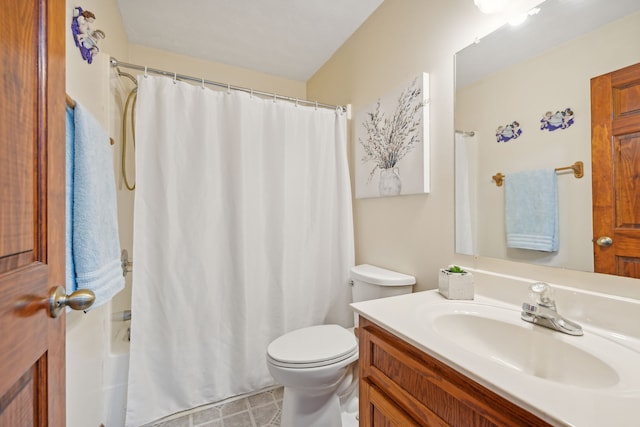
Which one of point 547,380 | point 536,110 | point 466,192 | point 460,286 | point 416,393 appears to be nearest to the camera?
point 547,380

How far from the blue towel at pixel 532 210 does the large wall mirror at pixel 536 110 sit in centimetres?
2

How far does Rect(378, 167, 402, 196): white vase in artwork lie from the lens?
1.51 metres

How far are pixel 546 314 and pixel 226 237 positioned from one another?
150cm

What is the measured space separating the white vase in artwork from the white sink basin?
726 millimetres

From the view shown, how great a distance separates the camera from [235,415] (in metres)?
1.51

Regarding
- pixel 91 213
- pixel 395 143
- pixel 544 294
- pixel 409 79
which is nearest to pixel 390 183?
pixel 395 143

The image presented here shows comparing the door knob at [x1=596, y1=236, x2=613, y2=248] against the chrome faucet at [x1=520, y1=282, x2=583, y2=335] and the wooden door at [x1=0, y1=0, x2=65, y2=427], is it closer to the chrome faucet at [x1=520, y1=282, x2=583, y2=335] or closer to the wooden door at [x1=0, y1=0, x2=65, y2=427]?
the chrome faucet at [x1=520, y1=282, x2=583, y2=335]

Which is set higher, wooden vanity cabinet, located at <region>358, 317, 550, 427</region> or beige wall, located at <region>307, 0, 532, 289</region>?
beige wall, located at <region>307, 0, 532, 289</region>

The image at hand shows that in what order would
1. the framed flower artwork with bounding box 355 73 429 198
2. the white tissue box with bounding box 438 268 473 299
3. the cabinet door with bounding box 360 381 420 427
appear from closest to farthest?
the cabinet door with bounding box 360 381 420 427 < the white tissue box with bounding box 438 268 473 299 < the framed flower artwork with bounding box 355 73 429 198

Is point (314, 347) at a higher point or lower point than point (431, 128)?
lower

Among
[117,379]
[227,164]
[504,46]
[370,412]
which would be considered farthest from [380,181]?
[117,379]

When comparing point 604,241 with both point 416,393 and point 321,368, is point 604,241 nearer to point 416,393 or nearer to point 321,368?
point 416,393

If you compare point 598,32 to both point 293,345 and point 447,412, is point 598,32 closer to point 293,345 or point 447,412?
point 447,412

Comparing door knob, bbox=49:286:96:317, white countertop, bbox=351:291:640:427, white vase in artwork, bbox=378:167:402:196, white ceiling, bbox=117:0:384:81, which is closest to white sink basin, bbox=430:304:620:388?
white countertop, bbox=351:291:640:427
